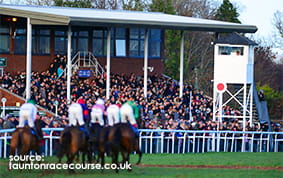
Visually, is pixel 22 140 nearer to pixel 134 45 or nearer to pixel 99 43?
pixel 99 43

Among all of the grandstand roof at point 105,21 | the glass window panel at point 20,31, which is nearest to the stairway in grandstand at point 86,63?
the glass window panel at point 20,31

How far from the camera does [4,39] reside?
38.6 meters

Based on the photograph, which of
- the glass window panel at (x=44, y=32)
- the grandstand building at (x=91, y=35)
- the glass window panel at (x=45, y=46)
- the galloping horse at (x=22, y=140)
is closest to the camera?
the galloping horse at (x=22, y=140)

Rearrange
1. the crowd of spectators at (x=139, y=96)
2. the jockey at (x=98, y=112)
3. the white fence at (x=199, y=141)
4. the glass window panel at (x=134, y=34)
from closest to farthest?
the jockey at (x=98, y=112) → the white fence at (x=199, y=141) → the crowd of spectators at (x=139, y=96) → the glass window panel at (x=134, y=34)

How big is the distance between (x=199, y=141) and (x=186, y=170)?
9.19m

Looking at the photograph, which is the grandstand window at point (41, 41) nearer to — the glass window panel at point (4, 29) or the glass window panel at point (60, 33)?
the glass window panel at point (60, 33)

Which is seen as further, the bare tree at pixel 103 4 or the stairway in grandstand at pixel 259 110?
the bare tree at pixel 103 4

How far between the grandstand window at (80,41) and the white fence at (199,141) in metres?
11.8

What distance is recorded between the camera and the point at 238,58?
3631 cm

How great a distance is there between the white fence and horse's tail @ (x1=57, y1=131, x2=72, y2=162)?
562cm

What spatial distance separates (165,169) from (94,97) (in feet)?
37.5

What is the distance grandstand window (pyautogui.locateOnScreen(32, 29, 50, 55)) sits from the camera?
39.2 metres

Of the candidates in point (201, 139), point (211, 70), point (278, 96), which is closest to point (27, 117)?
point (201, 139)

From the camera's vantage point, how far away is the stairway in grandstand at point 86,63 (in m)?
38.0
